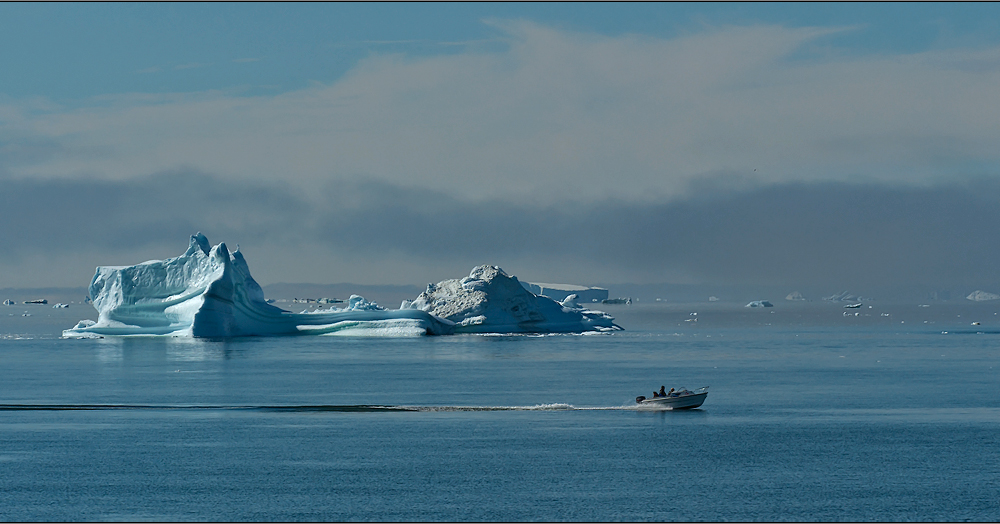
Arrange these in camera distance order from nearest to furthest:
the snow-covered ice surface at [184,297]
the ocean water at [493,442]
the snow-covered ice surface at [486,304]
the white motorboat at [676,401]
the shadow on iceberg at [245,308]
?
the ocean water at [493,442]
the white motorboat at [676,401]
the snow-covered ice surface at [184,297]
the shadow on iceberg at [245,308]
the snow-covered ice surface at [486,304]

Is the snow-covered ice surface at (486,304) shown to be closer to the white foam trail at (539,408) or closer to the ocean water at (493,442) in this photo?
the ocean water at (493,442)

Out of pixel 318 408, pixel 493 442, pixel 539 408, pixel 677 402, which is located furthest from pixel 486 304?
pixel 493 442

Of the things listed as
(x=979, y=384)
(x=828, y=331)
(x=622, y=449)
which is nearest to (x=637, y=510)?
(x=622, y=449)

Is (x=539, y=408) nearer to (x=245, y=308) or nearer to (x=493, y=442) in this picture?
(x=493, y=442)

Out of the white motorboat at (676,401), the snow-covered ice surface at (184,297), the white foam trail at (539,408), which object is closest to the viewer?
the white foam trail at (539,408)

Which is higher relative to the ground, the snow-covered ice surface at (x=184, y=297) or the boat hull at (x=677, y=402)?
the snow-covered ice surface at (x=184, y=297)

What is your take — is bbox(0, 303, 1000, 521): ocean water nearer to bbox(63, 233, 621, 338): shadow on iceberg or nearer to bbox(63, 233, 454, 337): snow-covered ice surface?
bbox(63, 233, 454, 337): snow-covered ice surface

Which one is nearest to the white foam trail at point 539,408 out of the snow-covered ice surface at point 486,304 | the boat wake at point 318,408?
the boat wake at point 318,408
